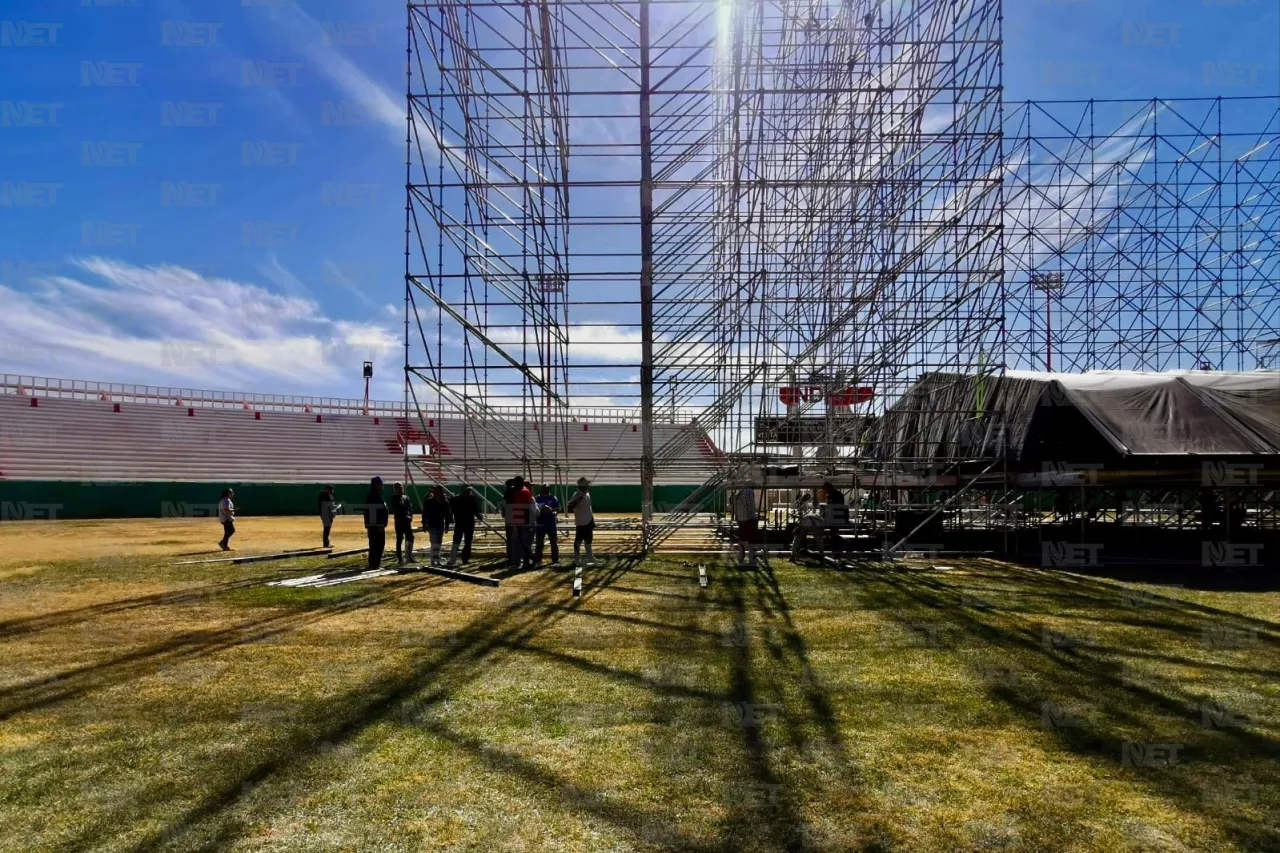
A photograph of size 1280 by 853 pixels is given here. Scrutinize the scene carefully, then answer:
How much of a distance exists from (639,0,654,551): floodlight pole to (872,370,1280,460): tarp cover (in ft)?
15.1

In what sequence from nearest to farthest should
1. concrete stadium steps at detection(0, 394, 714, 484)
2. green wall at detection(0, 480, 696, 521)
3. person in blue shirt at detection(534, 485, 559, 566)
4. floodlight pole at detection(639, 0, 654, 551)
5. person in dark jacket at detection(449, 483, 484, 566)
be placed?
person in dark jacket at detection(449, 483, 484, 566)
person in blue shirt at detection(534, 485, 559, 566)
floodlight pole at detection(639, 0, 654, 551)
green wall at detection(0, 480, 696, 521)
concrete stadium steps at detection(0, 394, 714, 484)

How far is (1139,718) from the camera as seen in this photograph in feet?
16.8

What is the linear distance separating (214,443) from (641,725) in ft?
124

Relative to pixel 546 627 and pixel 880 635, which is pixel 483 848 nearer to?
pixel 546 627

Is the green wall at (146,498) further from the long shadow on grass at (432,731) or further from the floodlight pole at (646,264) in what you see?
the long shadow on grass at (432,731)

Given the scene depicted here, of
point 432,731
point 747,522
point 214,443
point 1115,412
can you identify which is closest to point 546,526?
point 747,522

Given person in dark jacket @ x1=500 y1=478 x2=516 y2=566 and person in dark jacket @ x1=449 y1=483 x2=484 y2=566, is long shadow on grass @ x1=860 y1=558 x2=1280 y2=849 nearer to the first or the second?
person in dark jacket @ x1=500 y1=478 x2=516 y2=566

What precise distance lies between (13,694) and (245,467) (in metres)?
33.3

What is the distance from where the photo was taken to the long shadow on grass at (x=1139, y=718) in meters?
3.94

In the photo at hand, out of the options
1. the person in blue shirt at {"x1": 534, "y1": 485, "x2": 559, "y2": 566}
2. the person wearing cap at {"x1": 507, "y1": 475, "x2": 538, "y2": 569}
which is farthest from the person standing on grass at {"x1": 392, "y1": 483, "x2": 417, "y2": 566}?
the person in blue shirt at {"x1": 534, "y1": 485, "x2": 559, "y2": 566}

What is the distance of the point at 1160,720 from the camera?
5.06 meters

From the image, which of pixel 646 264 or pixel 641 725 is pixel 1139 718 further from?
pixel 646 264

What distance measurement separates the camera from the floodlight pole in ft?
49.8

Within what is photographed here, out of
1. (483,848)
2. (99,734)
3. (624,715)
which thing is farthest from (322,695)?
(483,848)
